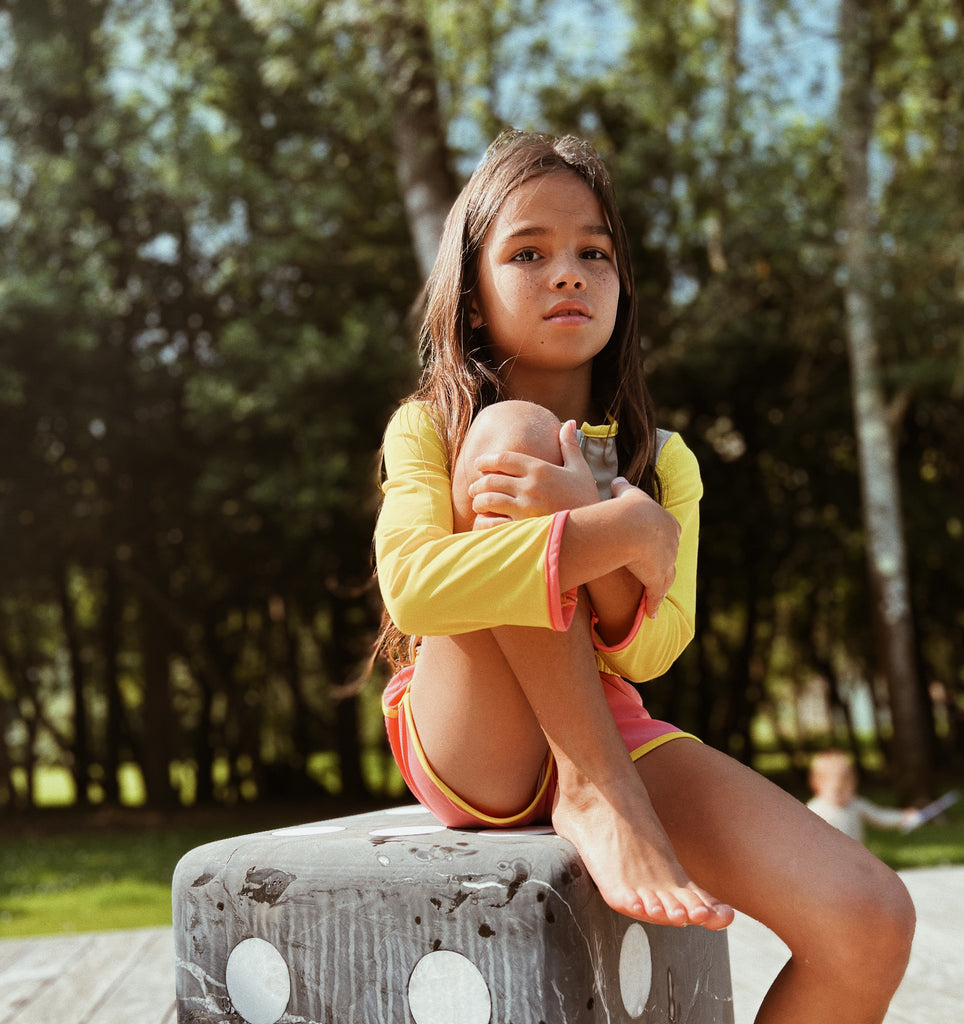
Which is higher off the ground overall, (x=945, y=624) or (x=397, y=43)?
(x=397, y=43)

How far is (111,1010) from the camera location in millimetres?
2500

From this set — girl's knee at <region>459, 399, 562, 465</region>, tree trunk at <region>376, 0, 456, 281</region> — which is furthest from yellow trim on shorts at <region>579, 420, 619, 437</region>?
tree trunk at <region>376, 0, 456, 281</region>

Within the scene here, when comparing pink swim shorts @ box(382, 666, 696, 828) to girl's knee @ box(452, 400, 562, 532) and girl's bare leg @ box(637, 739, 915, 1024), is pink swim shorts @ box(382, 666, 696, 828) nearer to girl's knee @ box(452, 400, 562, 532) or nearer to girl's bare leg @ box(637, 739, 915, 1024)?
girl's bare leg @ box(637, 739, 915, 1024)

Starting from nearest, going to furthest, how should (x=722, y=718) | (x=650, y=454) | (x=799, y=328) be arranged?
1. (x=650, y=454)
2. (x=799, y=328)
3. (x=722, y=718)

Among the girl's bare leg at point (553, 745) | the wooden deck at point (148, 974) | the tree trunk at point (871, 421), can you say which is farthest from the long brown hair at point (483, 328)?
the tree trunk at point (871, 421)

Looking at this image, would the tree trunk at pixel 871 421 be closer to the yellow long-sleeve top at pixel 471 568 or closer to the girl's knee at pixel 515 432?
the yellow long-sleeve top at pixel 471 568

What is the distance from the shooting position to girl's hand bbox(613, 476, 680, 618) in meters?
1.41

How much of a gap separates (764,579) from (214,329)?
6.28 m

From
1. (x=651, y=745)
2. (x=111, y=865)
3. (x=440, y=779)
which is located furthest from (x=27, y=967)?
(x=111, y=865)

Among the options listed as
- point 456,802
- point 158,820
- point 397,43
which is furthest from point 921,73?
point 158,820

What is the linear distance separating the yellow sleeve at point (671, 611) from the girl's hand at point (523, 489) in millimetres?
197

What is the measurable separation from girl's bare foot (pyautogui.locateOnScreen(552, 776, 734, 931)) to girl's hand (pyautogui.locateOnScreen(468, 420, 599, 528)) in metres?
0.36

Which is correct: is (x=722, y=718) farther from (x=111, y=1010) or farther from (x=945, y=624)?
(x=111, y=1010)

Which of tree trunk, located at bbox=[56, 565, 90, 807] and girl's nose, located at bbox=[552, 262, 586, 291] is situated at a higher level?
girl's nose, located at bbox=[552, 262, 586, 291]
